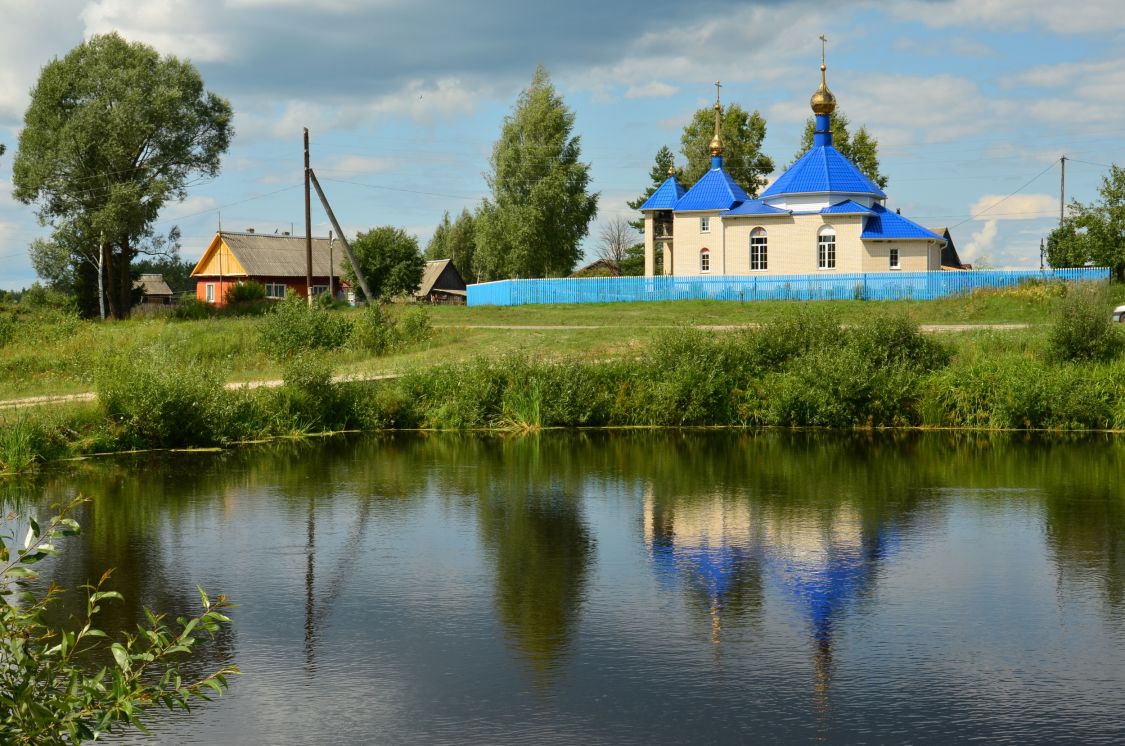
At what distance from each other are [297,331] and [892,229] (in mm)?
30029

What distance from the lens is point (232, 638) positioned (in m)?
11.5

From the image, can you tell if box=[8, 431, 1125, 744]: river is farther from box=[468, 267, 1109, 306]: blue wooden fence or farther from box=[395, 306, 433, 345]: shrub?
box=[468, 267, 1109, 306]: blue wooden fence

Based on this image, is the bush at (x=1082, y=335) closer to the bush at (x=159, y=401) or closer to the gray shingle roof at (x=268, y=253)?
the bush at (x=159, y=401)

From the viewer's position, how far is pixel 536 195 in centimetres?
6719

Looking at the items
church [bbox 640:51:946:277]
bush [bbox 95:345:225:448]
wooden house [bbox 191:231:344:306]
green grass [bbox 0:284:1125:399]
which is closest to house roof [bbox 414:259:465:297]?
wooden house [bbox 191:231:344:306]

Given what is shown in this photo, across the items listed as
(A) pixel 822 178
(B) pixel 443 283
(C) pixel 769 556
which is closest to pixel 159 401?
(C) pixel 769 556

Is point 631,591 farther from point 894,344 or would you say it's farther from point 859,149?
point 859,149

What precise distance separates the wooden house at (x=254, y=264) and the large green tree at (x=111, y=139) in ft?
73.4

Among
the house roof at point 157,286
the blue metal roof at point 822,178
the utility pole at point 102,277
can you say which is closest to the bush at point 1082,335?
the blue metal roof at point 822,178

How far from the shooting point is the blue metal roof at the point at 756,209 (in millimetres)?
56844

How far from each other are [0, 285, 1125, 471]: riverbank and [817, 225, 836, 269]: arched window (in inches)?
968

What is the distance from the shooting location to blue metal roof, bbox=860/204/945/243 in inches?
2162

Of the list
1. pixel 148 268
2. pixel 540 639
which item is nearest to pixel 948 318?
pixel 540 639

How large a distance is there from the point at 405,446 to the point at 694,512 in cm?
1039
